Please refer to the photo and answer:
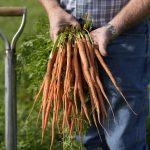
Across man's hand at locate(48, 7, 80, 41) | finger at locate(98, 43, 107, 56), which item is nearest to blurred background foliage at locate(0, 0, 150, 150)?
man's hand at locate(48, 7, 80, 41)

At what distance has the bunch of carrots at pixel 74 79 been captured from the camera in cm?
277

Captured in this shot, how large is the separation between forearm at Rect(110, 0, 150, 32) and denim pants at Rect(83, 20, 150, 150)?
0.35 ft

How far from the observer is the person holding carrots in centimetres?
275

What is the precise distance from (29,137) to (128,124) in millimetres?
1252

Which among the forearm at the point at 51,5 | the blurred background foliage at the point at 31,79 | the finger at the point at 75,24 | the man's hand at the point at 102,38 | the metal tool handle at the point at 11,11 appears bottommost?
the blurred background foliage at the point at 31,79

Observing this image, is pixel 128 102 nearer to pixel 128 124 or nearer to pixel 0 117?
pixel 128 124

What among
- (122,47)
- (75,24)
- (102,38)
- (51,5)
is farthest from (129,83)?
(51,5)

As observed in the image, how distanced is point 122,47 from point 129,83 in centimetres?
19

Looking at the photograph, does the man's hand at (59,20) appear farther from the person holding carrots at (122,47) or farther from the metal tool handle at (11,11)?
the metal tool handle at (11,11)

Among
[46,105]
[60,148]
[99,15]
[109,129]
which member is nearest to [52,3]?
[99,15]

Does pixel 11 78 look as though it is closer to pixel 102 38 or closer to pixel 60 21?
pixel 60 21

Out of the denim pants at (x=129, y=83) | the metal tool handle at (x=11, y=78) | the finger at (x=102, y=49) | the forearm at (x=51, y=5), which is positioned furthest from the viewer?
the metal tool handle at (x=11, y=78)

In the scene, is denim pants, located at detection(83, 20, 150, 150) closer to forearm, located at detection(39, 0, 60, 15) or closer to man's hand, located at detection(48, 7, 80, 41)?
man's hand, located at detection(48, 7, 80, 41)

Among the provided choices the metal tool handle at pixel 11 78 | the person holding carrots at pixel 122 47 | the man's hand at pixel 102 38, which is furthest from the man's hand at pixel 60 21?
the metal tool handle at pixel 11 78
